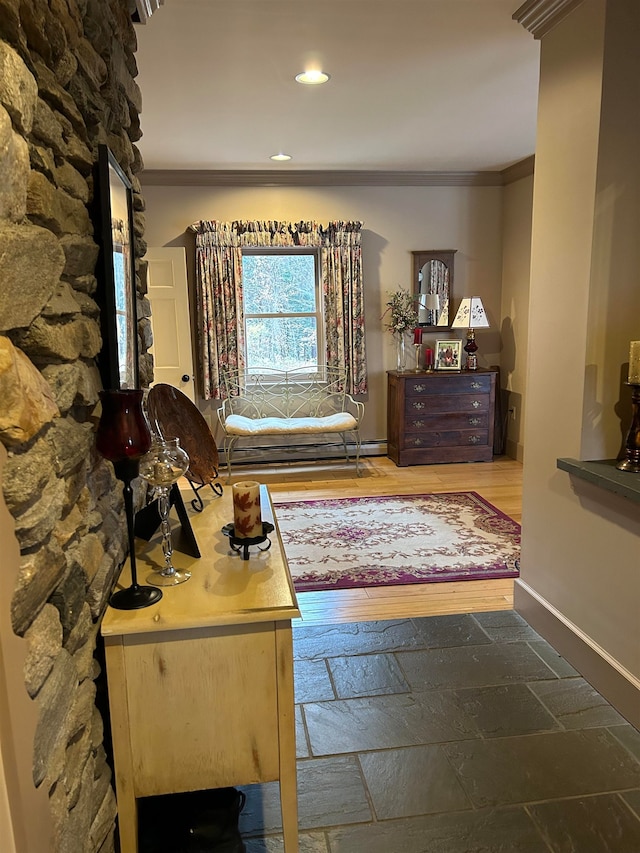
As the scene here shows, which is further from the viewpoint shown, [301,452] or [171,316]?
[301,452]

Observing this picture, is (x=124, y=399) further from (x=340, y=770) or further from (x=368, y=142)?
(x=368, y=142)

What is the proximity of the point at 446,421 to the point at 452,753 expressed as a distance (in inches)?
155

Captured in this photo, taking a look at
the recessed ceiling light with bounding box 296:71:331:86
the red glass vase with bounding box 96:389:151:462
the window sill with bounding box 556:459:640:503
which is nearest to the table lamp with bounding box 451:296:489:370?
the recessed ceiling light with bounding box 296:71:331:86

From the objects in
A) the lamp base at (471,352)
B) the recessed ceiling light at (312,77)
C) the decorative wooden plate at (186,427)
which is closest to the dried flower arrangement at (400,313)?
the lamp base at (471,352)

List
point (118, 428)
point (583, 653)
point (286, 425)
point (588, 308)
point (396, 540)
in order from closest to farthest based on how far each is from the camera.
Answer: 1. point (118, 428)
2. point (588, 308)
3. point (583, 653)
4. point (396, 540)
5. point (286, 425)

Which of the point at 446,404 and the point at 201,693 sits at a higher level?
the point at 446,404

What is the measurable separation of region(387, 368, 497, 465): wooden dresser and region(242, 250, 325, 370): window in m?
0.91

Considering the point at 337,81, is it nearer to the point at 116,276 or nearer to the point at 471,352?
the point at 116,276

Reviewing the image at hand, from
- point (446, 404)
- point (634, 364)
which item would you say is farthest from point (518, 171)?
point (634, 364)

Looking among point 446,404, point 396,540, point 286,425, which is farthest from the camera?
point 446,404

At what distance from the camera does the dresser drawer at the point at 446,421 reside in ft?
18.3

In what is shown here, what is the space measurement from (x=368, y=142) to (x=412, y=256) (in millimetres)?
1458

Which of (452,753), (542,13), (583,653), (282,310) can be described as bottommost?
(452,753)

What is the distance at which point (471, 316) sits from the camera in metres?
5.55
